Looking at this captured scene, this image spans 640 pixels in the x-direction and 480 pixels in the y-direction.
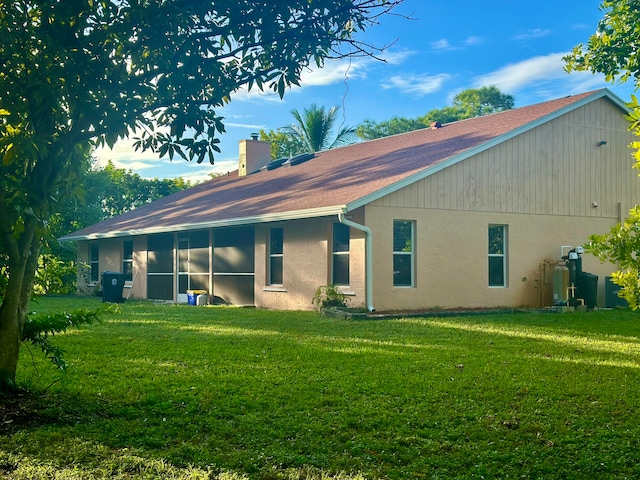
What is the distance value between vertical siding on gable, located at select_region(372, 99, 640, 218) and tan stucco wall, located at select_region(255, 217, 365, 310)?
165 cm

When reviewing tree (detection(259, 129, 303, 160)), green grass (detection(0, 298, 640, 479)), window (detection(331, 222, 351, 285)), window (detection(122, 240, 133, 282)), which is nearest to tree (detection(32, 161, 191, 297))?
window (detection(122, 240, 133, 282))

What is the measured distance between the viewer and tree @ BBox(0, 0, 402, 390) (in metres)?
6.22

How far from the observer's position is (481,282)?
704 inches

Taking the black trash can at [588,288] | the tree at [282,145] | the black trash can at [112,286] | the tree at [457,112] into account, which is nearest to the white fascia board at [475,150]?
the black trash can at [588,288]

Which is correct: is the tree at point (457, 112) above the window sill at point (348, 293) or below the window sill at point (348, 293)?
above

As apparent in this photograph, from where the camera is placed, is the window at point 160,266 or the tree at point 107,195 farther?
the tree at point 107,195

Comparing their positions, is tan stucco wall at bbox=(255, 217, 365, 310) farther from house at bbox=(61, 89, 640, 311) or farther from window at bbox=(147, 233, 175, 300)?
window at bbox=(147, 233, 175, 300)

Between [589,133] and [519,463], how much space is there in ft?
53.2

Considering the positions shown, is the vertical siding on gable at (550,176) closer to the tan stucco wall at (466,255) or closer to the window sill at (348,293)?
the tan stucco wall at (466,255)

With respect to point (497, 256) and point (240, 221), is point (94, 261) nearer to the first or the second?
point (240, 221)

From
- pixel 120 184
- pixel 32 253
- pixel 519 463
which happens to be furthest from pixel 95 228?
pixel 519 463

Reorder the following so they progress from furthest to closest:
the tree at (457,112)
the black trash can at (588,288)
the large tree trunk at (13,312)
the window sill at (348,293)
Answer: the tree at (457,112) → the black trash can at (588,288) → the window sill at (348,293) → the large tree trunk at (13,312)

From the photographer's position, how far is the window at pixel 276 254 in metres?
19.2

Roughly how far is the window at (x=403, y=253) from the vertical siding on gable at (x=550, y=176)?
55 cm
